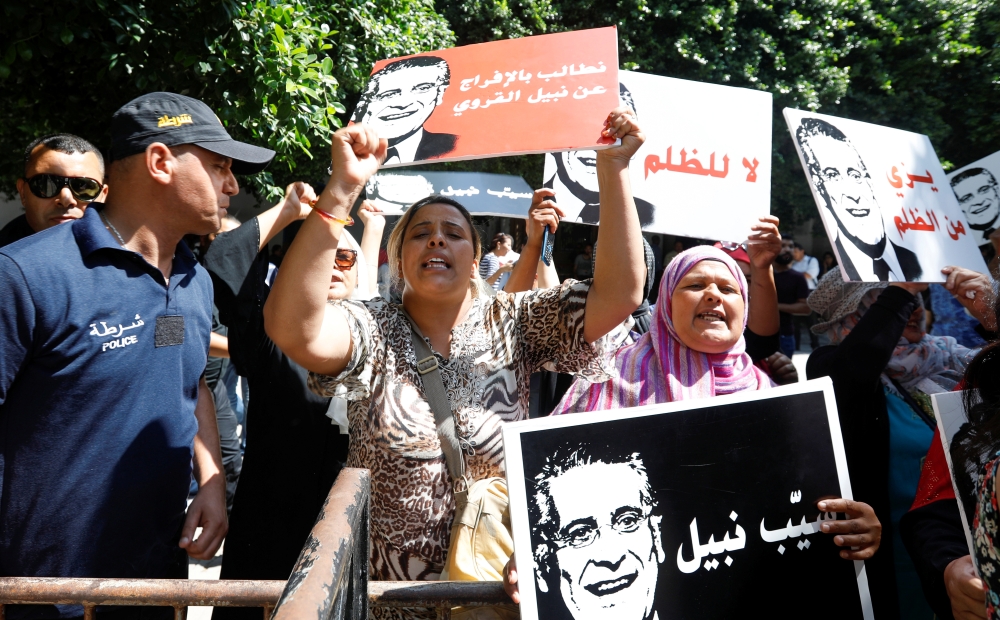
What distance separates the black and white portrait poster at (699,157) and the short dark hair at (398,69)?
39.4 inches

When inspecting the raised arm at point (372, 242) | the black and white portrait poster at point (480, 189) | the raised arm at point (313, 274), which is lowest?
the raised arm at point (313, 274)

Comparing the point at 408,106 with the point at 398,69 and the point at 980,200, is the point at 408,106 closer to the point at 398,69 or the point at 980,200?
the point at 398,69

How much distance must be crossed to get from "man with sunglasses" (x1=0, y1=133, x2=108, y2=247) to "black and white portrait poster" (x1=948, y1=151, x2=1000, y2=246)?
3959 millimetres

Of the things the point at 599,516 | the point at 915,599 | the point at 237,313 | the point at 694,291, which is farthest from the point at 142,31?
the point at 915,599

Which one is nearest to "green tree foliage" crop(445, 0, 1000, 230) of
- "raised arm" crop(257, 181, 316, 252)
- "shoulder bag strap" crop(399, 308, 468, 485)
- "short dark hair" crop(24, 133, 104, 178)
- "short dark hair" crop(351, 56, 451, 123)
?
"short dark hair" crop(24, 133, 104, 178)

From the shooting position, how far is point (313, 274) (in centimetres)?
173

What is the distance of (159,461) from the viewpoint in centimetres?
197

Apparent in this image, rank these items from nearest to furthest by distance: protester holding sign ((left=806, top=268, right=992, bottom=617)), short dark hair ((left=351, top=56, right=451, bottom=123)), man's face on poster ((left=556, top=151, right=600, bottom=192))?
1. short dark hair ((left=351, top=56, right=451, bottom=123))
2. protester holding sign ((left=806, top=268, right=992, bottom=617))
3. man's face on poster ((left=556, top=151, right=600, bottom=192))

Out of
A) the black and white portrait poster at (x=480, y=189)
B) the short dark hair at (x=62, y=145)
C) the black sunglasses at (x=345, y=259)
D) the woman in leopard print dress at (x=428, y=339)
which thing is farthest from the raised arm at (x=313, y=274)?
the black and white portrait poster at (x=480, y=189)

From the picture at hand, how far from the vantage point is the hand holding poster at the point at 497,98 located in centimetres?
201

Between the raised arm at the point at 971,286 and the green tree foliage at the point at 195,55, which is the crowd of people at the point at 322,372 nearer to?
the raised arm at the point at 971,286

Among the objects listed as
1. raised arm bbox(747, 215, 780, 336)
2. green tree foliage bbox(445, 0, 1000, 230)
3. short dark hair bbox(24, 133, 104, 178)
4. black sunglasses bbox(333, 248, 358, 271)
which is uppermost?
green tree foliage bbox(445, 0, 1000, 230)

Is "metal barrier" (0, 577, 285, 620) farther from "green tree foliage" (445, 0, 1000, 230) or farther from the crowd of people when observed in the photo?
"green tree foliage" (445, 0, 1000, 230)

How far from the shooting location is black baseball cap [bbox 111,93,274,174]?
2.04 metres
